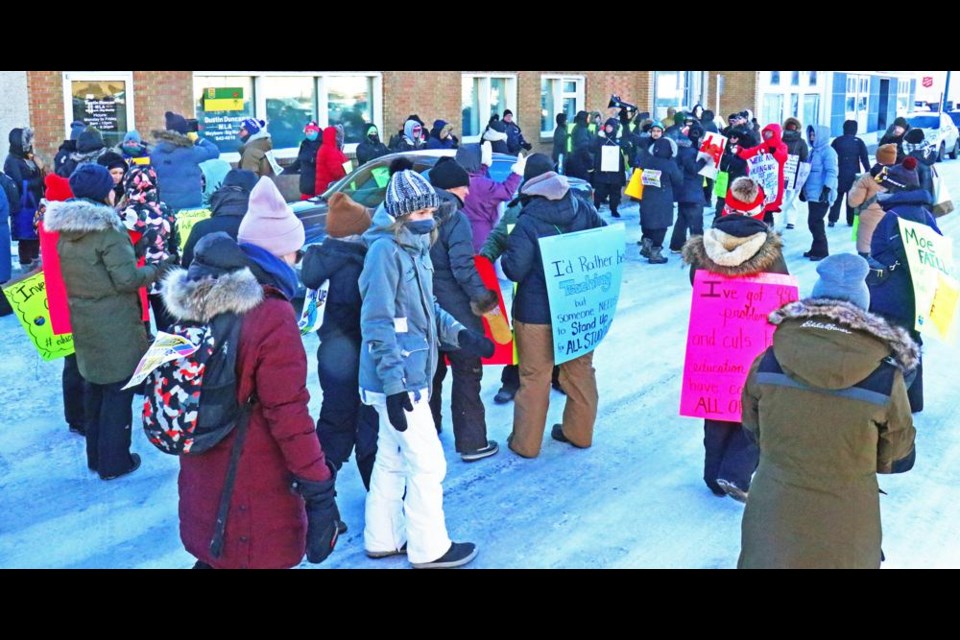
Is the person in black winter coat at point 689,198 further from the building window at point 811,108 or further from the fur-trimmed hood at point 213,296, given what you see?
the building window at point 811,108

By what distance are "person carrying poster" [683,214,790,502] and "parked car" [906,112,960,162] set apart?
28.1 m

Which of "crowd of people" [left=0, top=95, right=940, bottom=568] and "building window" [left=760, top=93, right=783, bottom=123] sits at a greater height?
"building window" [left=760, top=93, right=783, bottom=123]

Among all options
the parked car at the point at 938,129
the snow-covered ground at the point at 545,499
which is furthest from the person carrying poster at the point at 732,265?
the parked car at the point at 938,129

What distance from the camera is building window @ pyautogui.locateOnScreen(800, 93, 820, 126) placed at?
133 feet

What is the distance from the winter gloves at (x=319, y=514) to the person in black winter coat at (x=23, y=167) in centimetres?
889

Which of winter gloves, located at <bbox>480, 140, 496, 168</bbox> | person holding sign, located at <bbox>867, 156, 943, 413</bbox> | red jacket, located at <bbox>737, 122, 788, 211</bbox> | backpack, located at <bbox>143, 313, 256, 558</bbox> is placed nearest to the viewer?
backpack, located at <bbox>143, 313, 256, 558</bbox>

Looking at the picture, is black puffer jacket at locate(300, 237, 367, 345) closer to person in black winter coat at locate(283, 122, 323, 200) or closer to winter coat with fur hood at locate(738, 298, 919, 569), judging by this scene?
winter coat with fur hood at locate(738, 298, 919, 569)

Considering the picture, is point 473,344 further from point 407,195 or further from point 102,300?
point 102,300

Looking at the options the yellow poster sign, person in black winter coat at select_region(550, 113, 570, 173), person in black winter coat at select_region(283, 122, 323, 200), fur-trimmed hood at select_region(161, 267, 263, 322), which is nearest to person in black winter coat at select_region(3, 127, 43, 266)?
person in black winter coat at select_region(283, 122, 323, 200)

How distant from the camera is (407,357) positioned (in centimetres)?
462

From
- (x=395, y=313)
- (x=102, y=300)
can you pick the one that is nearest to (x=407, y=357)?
(x=395, y=313)

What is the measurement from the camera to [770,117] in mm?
37531

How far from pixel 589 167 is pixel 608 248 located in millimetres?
11928

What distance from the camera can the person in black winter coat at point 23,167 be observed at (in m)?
11.0
